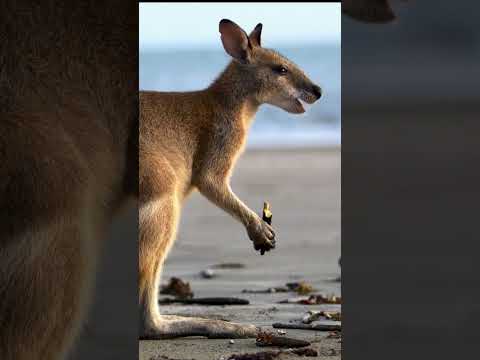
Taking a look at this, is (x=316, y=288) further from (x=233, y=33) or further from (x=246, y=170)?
(x=246, y=170)

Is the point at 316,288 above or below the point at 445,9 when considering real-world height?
below

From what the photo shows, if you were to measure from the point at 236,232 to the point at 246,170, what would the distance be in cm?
321

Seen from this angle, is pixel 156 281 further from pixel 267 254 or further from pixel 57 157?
pixel 267 254

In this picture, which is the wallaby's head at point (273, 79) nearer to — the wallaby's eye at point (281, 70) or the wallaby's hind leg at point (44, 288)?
the wallaby's eye at point (281, 70)

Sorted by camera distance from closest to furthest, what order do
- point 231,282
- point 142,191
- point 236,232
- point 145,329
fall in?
point 142,191 → point 145,329 → point 231,282 → point 236,232

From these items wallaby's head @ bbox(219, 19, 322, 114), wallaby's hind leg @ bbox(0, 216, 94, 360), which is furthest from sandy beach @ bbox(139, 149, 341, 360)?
wallaby's head @ bbox(219, 19, 322, 114)

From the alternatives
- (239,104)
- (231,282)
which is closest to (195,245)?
(231,282)

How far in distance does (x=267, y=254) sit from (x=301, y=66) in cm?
567

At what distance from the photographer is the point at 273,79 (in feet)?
11.1

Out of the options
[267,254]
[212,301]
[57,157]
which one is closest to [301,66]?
[267,254]

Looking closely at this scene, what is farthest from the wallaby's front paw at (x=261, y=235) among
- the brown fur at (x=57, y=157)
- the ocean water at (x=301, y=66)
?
the ocean water at (x=301, y=66)

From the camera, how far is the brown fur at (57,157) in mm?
2318

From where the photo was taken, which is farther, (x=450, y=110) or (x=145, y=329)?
(x=145, y=329)

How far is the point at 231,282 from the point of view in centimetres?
493
